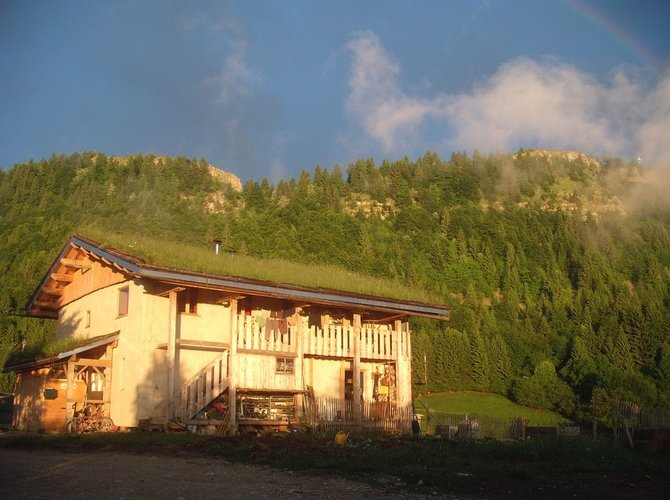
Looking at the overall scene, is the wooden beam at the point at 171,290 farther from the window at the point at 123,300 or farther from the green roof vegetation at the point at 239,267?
the window at the point at 123,300

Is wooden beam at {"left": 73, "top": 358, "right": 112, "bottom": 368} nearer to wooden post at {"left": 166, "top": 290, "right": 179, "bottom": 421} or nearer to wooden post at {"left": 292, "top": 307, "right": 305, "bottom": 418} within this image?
wooden post at {"left": 166, "top": 290, "right": 179, "bottom": 421}

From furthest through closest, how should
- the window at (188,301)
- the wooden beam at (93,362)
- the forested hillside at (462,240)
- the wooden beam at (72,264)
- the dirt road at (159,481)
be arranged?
the forested hillside at (462,240)
the wooden beam at (72,264)
the window at (188,301)
the wooden beam at (93,362)
the dirt road at (159,481)

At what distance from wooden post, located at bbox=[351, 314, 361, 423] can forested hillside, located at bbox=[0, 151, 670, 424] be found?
26.2 m

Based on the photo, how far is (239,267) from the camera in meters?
22.5

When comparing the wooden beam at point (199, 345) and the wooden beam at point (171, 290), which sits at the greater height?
the wooden beam at point (171, 290)

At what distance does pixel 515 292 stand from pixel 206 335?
70.9 m

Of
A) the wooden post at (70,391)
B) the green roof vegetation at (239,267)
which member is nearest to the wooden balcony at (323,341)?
the green roof vegetation at (239,267)

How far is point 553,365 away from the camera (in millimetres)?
59031

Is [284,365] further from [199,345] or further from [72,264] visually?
[72,264]

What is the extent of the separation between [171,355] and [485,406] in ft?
121

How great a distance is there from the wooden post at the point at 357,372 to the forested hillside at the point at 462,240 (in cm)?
2619

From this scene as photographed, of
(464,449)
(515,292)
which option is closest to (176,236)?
(515,292)

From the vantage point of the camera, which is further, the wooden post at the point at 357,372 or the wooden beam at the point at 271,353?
the wooden post at the point at 357,372

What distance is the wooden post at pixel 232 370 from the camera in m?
20.6
